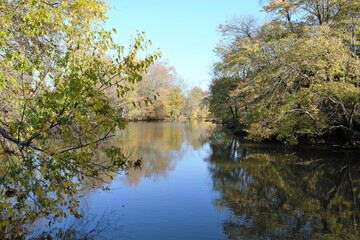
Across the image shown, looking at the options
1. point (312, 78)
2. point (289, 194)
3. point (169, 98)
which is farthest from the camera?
point (169, 98)

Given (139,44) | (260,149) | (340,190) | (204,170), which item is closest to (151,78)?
(260,149)

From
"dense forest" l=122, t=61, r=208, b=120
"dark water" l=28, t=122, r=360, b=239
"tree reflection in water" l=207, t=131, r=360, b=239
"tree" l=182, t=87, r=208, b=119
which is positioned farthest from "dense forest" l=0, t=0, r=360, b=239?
"tree" l=182, t=87, r=208, b=119

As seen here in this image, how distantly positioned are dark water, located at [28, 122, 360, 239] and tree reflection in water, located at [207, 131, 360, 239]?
20mm

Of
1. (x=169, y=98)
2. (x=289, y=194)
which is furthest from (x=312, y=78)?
(x=169, y=98)

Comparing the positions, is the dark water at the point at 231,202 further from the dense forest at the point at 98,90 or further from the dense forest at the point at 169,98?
the dense forest at the point at 169,98

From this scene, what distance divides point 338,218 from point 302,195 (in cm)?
205

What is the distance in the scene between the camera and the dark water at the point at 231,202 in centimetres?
720

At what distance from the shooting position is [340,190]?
10.5 metres

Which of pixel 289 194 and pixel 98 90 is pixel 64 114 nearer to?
pixel 98 90

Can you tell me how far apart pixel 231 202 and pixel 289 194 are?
1.91 meters

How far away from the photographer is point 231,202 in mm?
9344

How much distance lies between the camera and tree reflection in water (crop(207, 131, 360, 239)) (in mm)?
7270

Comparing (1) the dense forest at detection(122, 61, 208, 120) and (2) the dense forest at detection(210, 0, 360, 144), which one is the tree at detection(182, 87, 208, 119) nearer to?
(1) the dense forest at detection(122, 61, 208, 120)

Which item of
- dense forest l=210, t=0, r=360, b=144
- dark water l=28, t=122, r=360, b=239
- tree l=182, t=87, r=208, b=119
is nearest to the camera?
dark water l=28, t=122, r=360, b=239
